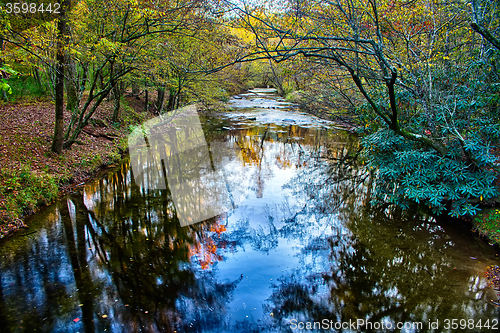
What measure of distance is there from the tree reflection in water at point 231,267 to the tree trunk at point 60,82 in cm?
299

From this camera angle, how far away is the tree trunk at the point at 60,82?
9558 millimetres

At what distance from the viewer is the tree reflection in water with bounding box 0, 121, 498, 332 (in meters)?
A: 5.17

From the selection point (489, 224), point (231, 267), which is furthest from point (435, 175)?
point (231, 267)

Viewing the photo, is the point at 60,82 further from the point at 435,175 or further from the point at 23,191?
the point at 435,175

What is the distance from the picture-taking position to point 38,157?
34.6 ft

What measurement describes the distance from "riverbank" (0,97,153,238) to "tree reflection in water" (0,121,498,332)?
628 millimetres

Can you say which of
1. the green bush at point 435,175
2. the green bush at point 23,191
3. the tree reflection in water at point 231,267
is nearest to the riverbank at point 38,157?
the green bush at point 23,191

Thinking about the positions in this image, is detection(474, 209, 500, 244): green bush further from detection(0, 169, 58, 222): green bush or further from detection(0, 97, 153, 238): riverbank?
detection(0, 169, 58, 222): green bush

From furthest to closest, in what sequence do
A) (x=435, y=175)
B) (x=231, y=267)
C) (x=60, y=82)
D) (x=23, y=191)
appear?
(x=60, y=82), (x=23, y=191), (x=435, y=175), (x=231, y=267)

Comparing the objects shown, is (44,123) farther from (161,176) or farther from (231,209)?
(231,209)

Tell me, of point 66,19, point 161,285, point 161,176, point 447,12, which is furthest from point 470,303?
point 66,19

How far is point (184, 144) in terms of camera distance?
61.3 feet

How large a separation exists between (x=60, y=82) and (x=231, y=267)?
30.7 feet

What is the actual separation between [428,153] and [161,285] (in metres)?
7.34
